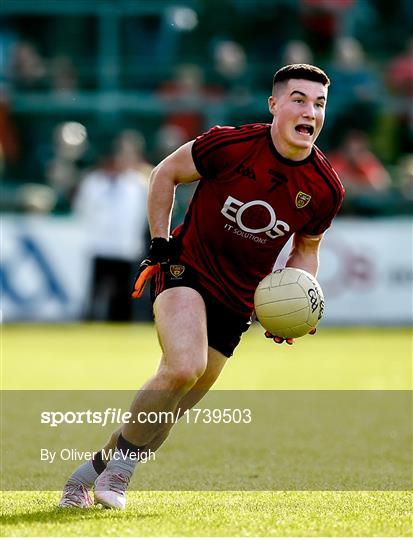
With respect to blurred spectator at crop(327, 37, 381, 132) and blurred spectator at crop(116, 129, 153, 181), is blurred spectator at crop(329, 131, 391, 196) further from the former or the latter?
blurred spectator at crop(116, 129, 153, 181)

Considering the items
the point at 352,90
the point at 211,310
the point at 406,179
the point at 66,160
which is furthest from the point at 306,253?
the point at 352,90

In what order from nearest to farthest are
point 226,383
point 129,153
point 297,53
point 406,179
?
1. point 226,383
2. point 129,153
3. point 406,179
4. point 297,53

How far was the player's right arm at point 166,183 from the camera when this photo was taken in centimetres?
649

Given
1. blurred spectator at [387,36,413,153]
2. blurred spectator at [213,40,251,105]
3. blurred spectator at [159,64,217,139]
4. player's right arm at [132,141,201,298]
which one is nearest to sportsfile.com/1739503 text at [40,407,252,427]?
player's right arm at [132,141,201,298]

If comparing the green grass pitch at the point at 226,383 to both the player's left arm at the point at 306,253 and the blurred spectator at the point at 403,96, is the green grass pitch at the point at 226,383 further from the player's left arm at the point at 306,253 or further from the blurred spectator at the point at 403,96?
the blurred spectator at the point at 403,96

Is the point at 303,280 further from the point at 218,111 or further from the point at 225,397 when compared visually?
the point at 218,111

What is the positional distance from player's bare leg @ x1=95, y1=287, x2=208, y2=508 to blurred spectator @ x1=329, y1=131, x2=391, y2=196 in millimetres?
12113

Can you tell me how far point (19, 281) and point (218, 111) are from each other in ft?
15.4

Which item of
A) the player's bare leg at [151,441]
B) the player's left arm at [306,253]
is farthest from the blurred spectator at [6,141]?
the player's bare leg at [151,441]

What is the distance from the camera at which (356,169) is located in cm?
1841

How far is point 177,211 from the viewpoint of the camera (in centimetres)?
1802

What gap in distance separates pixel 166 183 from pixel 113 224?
1062 cm

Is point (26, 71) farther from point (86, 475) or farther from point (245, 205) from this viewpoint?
point (86, 475)

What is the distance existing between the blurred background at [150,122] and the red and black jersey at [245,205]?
1006 cm
